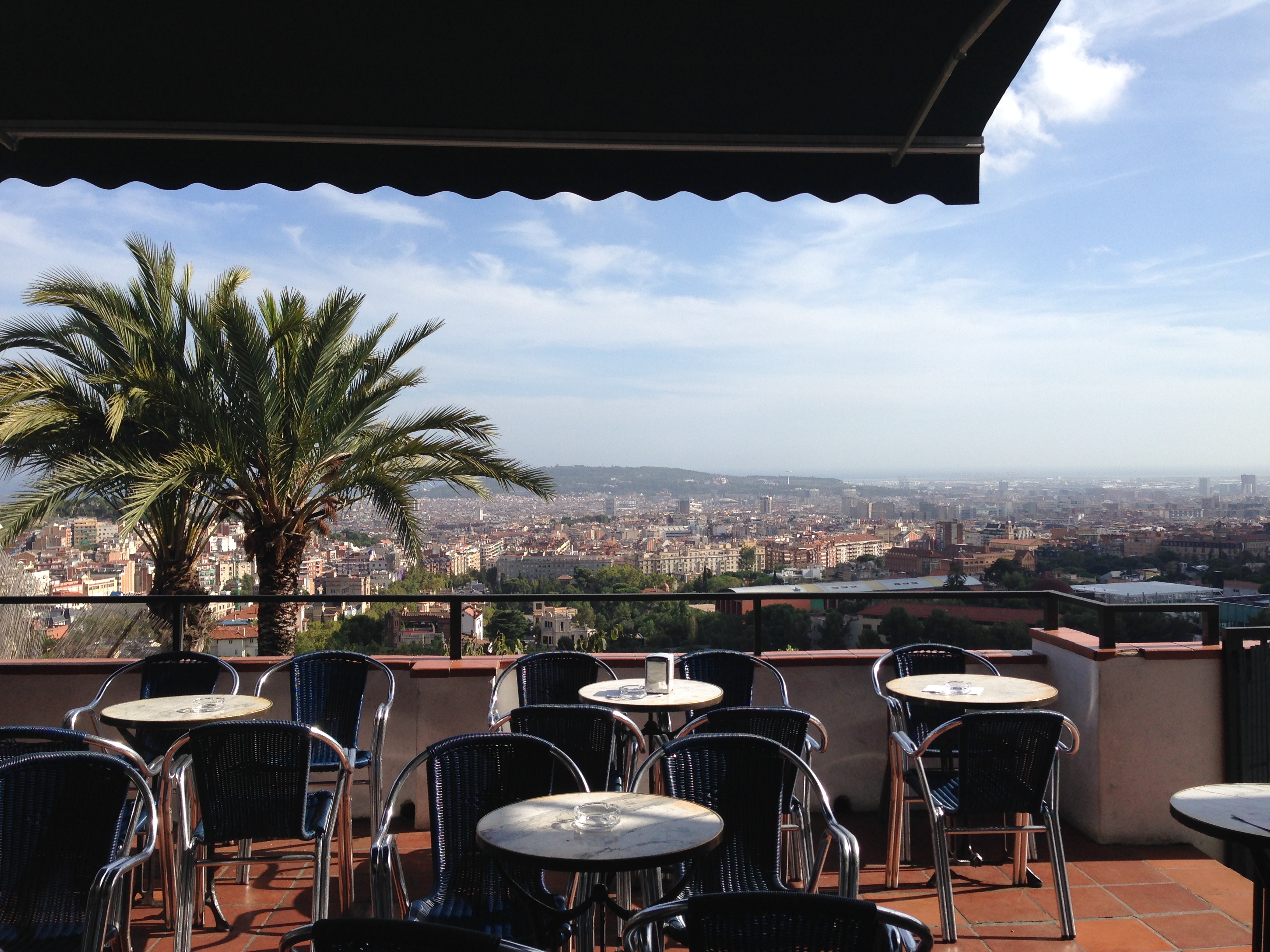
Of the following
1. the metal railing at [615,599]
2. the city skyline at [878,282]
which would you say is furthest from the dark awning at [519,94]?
the metal railing at [615,599]

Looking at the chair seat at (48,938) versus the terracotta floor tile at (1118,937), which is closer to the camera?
the chair seat at (48,938)

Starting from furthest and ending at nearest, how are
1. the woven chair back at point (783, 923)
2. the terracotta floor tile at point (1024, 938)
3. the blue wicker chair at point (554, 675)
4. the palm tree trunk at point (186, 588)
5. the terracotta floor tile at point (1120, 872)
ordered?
the palm tree trunk at point (186, 588) < the blue wicker chair at point (554, 675) < the terracotta floor tile at point (1120, 872) < the terracotta floor tile at point (1024, 938) < the woven chair back at point (783, 923)

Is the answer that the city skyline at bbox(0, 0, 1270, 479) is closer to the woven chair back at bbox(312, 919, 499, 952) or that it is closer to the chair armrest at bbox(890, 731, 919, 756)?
the chair armrest at bbox(890, 731, 919, 756)

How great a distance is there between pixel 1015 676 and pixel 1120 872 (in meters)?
1.13

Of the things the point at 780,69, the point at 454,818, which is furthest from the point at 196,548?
the point at 780,69

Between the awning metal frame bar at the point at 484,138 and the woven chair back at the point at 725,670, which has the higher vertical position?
the awning metal frame bar at the point at 484,138

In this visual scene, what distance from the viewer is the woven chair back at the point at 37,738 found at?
112 inches

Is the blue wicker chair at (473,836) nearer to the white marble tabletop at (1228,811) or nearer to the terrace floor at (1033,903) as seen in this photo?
the terrace floor at (1033,903)

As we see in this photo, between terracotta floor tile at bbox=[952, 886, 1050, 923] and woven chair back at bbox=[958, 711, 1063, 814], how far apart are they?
440 millimetres

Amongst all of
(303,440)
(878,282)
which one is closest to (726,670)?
(303,440)

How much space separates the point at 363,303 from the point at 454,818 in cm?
639

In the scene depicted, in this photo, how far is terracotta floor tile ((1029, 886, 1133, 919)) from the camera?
3574 millimetres

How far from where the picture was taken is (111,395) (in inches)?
323

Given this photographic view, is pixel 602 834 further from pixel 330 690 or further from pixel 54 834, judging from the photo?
pixel 330 690
